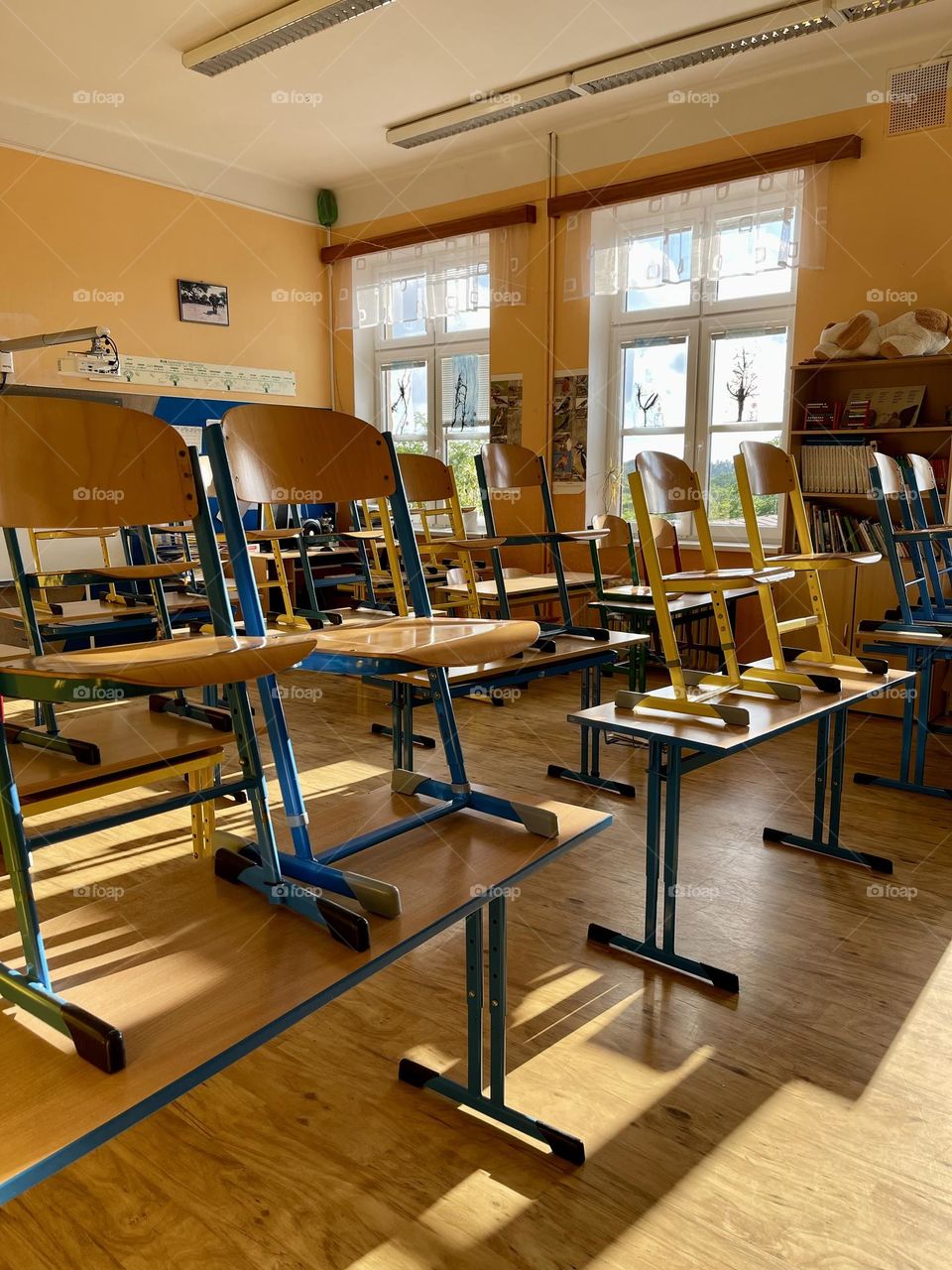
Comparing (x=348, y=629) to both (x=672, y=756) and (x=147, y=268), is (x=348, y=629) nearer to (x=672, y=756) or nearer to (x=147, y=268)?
(x=672, y=756)

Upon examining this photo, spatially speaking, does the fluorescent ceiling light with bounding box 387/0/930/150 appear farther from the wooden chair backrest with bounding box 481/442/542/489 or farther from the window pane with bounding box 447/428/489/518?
the wooden chair backrest with bounding box 481/442/542/489

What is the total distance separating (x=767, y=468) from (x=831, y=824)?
1108 millimetres

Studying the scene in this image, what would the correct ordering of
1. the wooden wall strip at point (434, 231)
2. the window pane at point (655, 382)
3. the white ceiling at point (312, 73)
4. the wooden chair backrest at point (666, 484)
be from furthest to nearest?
1. the wooden wall strip at point (434, 231)
2. the window pane at point (655, 382)
3. the white ceiling at point (312, 73)
4. the wooden chair backrest at point (666, 484)

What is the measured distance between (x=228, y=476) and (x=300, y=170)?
6210 millimetres

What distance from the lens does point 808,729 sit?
4.48 m

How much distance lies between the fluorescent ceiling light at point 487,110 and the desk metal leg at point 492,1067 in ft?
16.5

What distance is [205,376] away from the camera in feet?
→ 21.2

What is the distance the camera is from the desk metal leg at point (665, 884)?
2035 millimetres

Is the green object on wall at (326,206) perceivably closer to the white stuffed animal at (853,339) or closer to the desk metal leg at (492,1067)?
the white stuffed animal at (853,339)

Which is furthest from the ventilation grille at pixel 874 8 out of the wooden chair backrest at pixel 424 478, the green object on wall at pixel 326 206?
the green object on wall at pixel 326 206

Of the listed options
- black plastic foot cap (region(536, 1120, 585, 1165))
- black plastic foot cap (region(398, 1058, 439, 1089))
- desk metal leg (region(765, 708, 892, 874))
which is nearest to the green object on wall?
desk metal leg (region(765, 708, 892, 874))

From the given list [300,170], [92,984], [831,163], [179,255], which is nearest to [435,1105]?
[92,984]

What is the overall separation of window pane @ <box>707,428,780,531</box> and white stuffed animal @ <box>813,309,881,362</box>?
0.97 metres

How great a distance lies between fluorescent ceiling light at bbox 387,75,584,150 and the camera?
5.18 m
